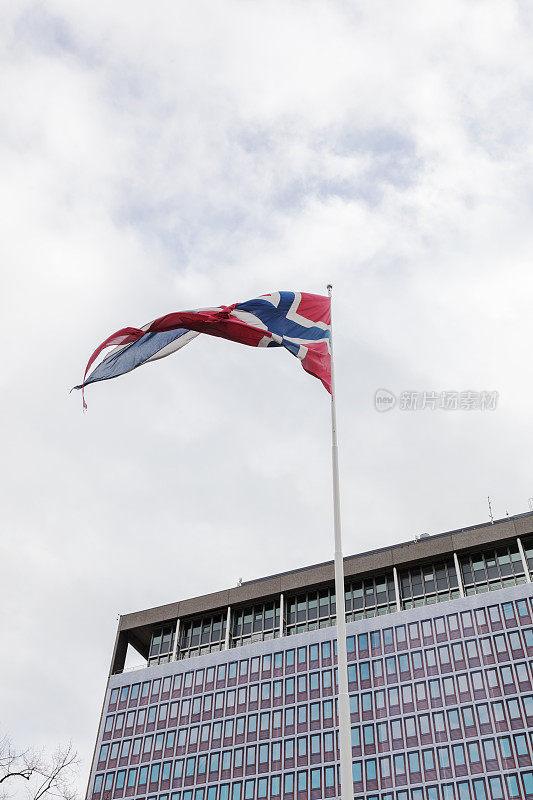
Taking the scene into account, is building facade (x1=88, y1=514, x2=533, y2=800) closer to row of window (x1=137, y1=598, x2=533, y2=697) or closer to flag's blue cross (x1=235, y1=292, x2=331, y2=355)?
row of window (x1=137, y1=598, x2=533, y2=697)

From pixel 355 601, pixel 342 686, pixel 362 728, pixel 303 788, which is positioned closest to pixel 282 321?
pixel 342 686

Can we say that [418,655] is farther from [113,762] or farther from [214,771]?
[113,762]

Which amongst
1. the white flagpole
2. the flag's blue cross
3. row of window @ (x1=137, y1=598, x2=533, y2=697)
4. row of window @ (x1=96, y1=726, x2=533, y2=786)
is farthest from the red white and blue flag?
row of window @ (x1=137, y1=598, x2=533, y2=697)

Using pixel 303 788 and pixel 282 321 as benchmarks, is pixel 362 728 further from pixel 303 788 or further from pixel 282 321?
pixel 282 321

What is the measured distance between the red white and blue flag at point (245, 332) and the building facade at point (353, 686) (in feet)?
205

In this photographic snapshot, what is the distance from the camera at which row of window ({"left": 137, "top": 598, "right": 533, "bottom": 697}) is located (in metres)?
85.1

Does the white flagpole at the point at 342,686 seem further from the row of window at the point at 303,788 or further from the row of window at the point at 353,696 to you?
the row of window at the point at 353,696

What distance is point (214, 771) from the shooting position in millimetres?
90500

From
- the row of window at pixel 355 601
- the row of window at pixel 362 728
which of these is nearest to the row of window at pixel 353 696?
the row of window at pixel 362 728

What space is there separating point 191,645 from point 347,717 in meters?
90.1

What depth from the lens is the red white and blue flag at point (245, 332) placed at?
90.3 ft

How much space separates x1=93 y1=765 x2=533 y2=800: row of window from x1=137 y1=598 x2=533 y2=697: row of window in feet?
34.3

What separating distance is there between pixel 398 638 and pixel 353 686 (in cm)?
699

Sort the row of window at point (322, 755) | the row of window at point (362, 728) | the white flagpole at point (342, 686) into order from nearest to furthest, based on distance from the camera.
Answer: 1. the white flagpole at point (342, 686)
2. the row of window at point (322, 755)
3. the row of window at point (362, 728)
